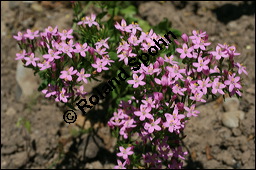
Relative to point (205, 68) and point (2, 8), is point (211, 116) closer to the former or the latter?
point (205, 68)

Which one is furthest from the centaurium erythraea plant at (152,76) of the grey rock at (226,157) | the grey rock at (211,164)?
the grey rock at (226,157)

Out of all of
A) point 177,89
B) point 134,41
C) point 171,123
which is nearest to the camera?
point 171,123

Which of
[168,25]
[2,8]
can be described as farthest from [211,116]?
[2,8]

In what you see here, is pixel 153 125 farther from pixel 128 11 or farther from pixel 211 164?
pixel 128 11

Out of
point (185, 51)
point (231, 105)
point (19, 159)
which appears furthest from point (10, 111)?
point (231, 105)

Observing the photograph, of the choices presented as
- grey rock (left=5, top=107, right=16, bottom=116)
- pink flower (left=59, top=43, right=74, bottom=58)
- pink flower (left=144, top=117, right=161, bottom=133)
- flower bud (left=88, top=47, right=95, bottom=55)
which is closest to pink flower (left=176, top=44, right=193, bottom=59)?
pink flower (left=144, top=117, right=161, bottom=133)
